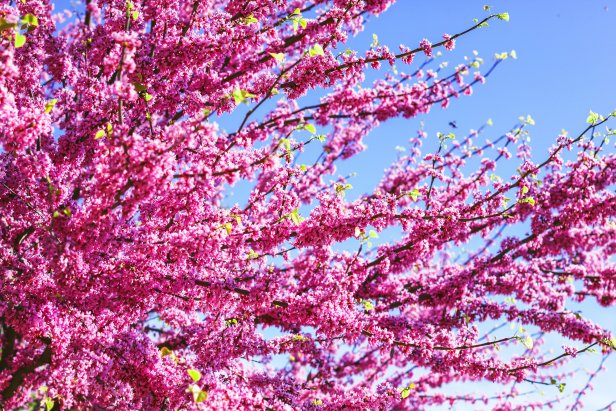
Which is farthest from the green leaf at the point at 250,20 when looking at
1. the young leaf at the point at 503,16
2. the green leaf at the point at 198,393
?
the green leaf at the point at 198,393

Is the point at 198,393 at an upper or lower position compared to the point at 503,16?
lower

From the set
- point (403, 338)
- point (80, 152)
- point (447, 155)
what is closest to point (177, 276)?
point (80, 152)

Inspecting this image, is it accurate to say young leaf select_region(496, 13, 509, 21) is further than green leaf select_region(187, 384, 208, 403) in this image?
Yes

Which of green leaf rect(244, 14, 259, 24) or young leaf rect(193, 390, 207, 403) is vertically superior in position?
green leaf rect(244, 14, 259, 24)

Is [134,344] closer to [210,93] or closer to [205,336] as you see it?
[205,336]

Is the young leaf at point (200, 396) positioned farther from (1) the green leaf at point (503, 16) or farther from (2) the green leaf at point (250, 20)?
(1) the green leaf at point (503, 16)

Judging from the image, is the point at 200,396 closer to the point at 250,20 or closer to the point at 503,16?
the point at 250,20

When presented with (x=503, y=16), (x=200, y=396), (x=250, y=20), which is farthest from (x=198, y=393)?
(x=503, y=16)

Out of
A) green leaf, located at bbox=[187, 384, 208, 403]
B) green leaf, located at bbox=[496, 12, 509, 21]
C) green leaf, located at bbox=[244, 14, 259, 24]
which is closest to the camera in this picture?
green leaf, located at bbox=[187, 384, 208, 403]

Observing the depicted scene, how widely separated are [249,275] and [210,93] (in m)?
2.46

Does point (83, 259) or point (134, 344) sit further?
point (134, 344)

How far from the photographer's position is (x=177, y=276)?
4.65 m

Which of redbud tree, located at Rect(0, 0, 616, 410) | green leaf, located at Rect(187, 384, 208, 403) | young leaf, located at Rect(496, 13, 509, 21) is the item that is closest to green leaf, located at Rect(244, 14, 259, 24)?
redbud tree, located at Rect(0, 0, 616, 410)

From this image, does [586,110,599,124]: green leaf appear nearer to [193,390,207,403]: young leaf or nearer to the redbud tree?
the redbud tree
